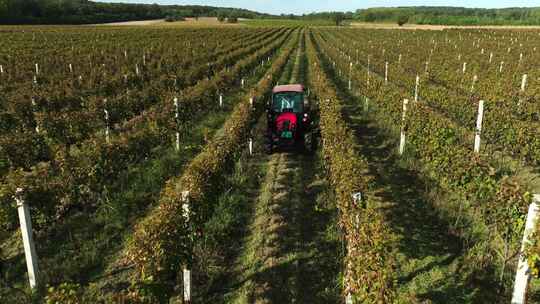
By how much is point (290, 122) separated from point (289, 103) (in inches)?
28.6

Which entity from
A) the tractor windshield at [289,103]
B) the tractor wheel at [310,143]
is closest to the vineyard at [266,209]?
the tractor wheel at [310,143]

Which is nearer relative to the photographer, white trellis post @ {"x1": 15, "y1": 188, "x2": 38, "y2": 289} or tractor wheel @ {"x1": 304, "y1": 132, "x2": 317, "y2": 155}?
white trellis post @ {"x1": 15, "y1": 188, "x2": 38, "y2": 289}

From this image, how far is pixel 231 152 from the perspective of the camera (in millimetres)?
9641

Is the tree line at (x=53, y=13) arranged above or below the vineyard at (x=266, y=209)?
above

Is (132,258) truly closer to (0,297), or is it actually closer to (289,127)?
(0,297)

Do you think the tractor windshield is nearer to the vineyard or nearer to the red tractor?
the red tractor

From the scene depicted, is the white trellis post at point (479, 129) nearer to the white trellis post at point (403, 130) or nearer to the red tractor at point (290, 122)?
the white trellis post at point (403, 130)

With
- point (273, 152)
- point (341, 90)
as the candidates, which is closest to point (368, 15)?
point (341, 90)

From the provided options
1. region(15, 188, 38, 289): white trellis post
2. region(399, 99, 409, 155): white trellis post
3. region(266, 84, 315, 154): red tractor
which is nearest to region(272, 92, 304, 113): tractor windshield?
region(266, 84, 315, 154): red tractor

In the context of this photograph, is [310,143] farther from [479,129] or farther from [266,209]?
[479,129]

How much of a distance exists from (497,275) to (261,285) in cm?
379

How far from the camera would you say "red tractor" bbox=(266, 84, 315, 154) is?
12234 millimetres

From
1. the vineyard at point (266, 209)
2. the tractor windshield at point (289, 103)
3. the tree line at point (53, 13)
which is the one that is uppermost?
the tree line at point (53, 13)

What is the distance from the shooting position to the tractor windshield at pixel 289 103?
493 inches
